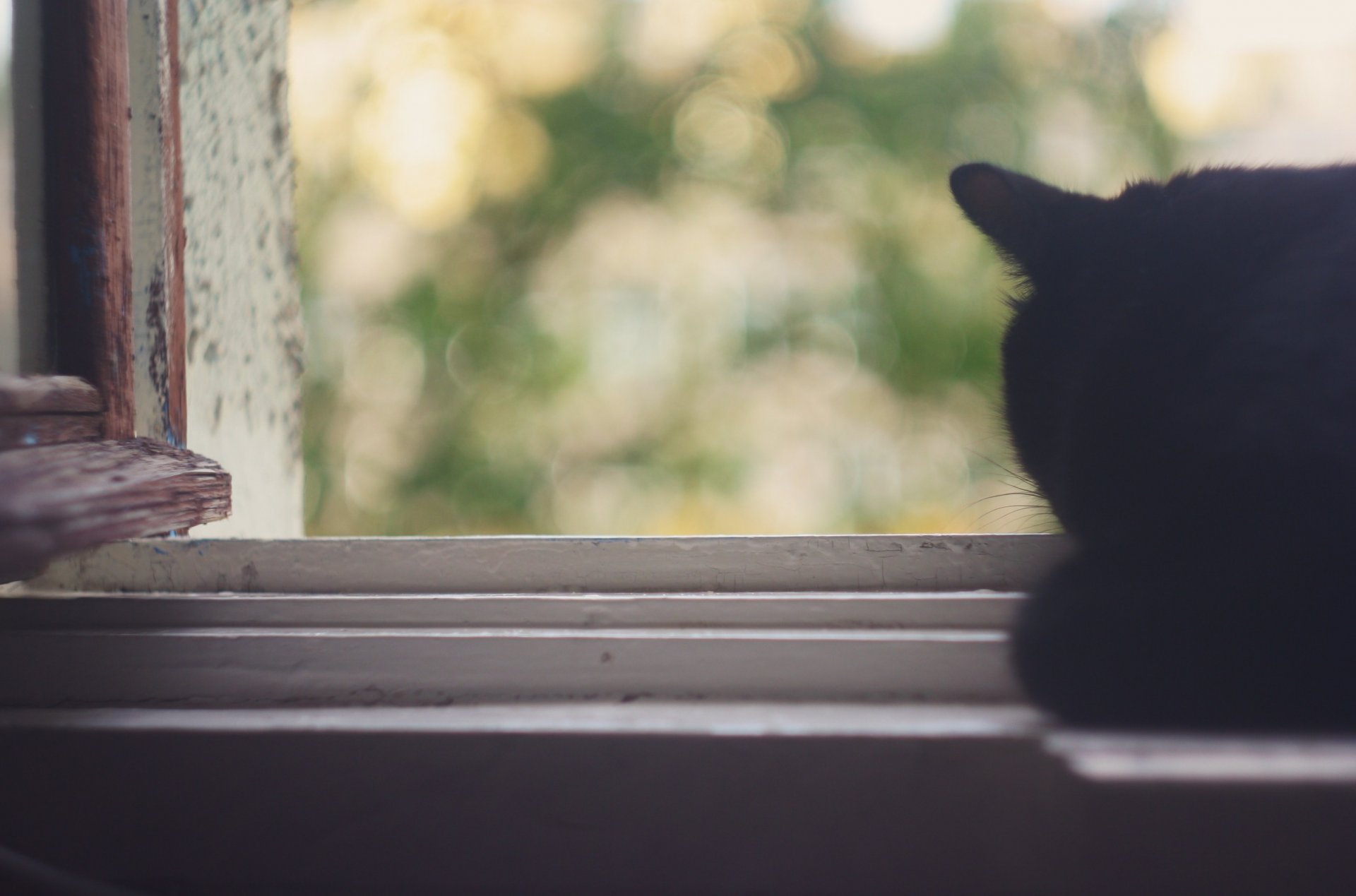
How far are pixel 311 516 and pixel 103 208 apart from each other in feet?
5.29

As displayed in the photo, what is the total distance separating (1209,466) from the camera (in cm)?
49

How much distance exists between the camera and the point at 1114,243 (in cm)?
69

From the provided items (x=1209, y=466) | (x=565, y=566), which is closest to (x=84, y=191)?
(x=565, y=566)

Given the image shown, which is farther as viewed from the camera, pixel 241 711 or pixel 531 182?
pixel 531 182

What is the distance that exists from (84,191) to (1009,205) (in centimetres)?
72

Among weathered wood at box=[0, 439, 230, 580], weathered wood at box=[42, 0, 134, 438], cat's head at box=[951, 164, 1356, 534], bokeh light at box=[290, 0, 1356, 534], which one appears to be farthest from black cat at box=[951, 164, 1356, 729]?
bokeh light at box=[290, 0, 1356, 534]

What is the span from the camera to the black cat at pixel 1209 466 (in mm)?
427

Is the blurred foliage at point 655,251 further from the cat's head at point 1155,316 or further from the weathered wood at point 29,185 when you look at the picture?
the weathered wood at point 29,185

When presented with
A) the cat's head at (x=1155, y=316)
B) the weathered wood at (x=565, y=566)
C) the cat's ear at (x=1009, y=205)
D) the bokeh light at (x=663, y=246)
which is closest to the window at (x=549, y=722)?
the weathered wood at (x=565, y=566)

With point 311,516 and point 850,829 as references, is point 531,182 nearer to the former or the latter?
point 311,516

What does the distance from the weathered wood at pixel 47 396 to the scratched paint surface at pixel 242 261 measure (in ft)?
0.55

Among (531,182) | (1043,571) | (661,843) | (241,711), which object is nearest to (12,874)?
(241,711)

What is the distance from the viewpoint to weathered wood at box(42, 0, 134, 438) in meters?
0.51

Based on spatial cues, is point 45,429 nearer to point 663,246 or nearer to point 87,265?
point 87,265
